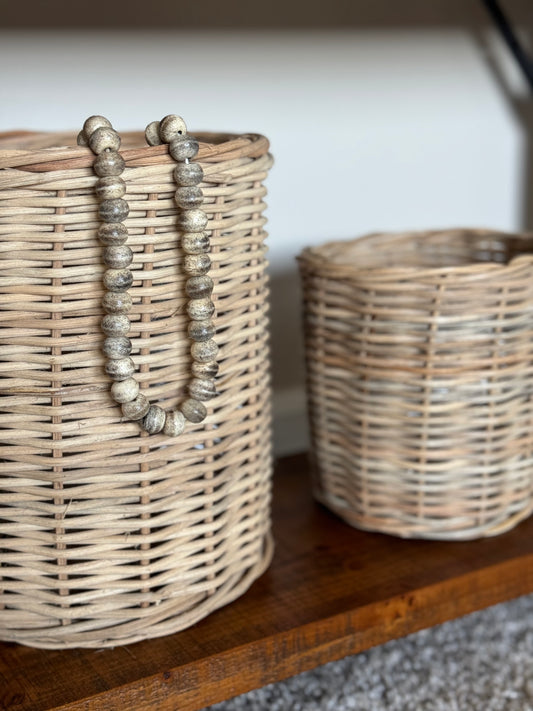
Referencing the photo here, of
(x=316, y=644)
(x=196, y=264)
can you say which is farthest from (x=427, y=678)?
(x=196, y=264)

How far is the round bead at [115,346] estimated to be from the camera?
0.70m

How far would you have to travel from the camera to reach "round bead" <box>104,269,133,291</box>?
0.69 meters

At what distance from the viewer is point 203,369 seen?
0.75 meters

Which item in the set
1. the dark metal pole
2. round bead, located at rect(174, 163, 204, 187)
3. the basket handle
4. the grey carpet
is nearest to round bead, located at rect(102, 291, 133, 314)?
the basket handle

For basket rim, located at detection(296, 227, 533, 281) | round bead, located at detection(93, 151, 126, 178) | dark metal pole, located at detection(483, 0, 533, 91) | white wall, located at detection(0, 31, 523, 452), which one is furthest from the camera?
dark metal pole, located at detection(483, 0, 533, 91)

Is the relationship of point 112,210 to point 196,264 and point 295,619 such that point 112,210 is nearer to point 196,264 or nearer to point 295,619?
point 196,264

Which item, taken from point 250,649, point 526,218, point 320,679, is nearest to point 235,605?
point 250,649

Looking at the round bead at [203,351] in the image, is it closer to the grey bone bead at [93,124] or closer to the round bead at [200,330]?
the round bead at [200,330]

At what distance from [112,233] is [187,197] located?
7 cm

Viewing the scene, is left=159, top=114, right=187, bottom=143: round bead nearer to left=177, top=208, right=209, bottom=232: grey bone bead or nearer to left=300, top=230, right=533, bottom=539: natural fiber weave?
left=177, top=208, right=209, bottom=232: grey bone bead

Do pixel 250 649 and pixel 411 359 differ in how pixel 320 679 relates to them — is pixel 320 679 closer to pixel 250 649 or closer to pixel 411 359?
pixel 250 649

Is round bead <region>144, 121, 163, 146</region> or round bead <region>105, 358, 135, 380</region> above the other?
round bead <region>144, 121, 163, 146</region>

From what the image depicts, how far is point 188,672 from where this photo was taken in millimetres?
774

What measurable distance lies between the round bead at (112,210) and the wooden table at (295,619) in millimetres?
390
